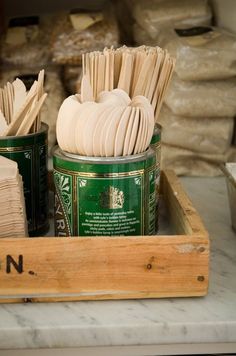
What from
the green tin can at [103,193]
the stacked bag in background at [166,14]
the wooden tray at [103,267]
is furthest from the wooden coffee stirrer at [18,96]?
the stacked bag in background at [166,14]

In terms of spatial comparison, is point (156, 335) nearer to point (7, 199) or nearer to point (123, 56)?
point (7, 199)

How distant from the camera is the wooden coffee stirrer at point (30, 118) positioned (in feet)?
2.72

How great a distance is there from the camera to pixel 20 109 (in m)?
0.83

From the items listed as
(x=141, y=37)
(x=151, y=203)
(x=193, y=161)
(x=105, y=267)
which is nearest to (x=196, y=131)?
(x=193, y=161)

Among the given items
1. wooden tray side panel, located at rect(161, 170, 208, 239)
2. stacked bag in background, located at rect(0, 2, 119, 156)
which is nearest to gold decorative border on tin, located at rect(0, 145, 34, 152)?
wooden tray side panel, located at rect(161, 170, 208, 239)

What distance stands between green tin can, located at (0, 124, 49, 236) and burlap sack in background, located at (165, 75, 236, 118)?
1.31ft

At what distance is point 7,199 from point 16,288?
0.10 m

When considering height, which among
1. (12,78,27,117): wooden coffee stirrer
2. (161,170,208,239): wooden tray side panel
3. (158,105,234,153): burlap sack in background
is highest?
(12,78,27,117): wooden coffee stirrer

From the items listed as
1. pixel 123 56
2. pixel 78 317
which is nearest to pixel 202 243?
pixel 78 317

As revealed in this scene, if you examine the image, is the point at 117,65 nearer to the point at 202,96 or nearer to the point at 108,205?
the point at 108,205

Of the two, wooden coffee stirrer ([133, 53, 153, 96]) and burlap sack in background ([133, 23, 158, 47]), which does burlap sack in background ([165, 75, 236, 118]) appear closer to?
burlap sack in background ([133, 23, 158, 47])

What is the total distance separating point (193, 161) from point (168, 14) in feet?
0.96

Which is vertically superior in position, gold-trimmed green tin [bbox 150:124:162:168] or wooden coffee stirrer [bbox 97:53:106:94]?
wooden coffee stirrer [bbox 97:53:106:94]

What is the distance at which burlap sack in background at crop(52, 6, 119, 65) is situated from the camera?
1.27m
